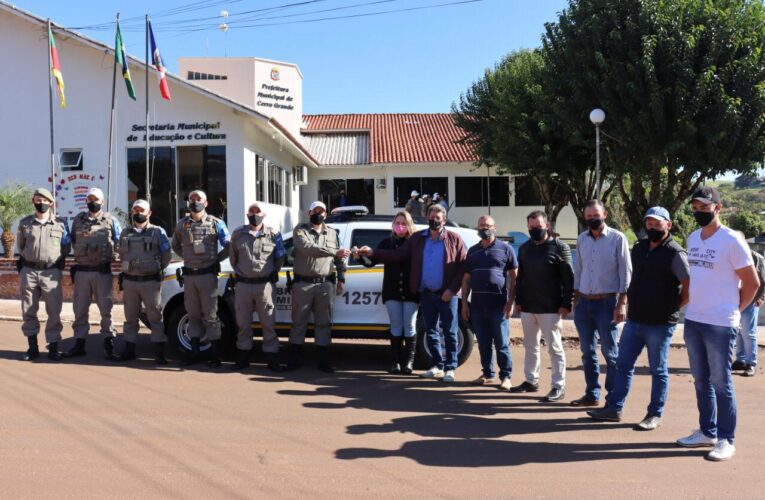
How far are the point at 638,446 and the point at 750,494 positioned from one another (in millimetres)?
1044

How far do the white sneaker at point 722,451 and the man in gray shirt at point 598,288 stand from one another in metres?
1.29

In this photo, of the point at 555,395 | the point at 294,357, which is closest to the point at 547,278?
the point at 555,395

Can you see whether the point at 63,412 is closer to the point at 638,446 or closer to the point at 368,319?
the point at 368,319

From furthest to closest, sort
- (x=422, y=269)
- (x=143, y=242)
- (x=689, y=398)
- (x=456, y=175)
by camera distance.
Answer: (x=456, y=175) → (x=143, y=242) → (x=422, y=269) → (x=689, y=398)

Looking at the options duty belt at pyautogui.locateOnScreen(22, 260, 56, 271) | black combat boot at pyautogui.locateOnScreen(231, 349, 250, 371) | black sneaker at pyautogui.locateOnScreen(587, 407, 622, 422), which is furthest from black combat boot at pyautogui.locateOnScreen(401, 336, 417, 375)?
duty belt at pyautogui.locateOnScreen(22, 260, 56, 271)

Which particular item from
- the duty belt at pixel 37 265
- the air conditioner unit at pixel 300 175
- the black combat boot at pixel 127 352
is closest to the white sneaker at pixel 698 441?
the black combat boot at pixel 127 352

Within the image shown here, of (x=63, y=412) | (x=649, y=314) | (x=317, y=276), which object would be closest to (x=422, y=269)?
(x=317, y=276)

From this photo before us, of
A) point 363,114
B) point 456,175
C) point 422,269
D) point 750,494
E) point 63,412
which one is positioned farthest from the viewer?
point 363,114

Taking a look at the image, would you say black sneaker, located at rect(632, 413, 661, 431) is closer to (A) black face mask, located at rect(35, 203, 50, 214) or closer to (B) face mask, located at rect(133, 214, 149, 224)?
(B) face mask, located at rect(133, 214, 149, 224)

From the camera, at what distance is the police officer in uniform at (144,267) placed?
26.0ft

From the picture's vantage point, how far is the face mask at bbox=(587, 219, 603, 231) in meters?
6.25

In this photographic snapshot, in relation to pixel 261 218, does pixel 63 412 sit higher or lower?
lower

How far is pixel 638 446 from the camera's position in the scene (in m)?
5.30

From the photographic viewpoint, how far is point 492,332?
716cm
